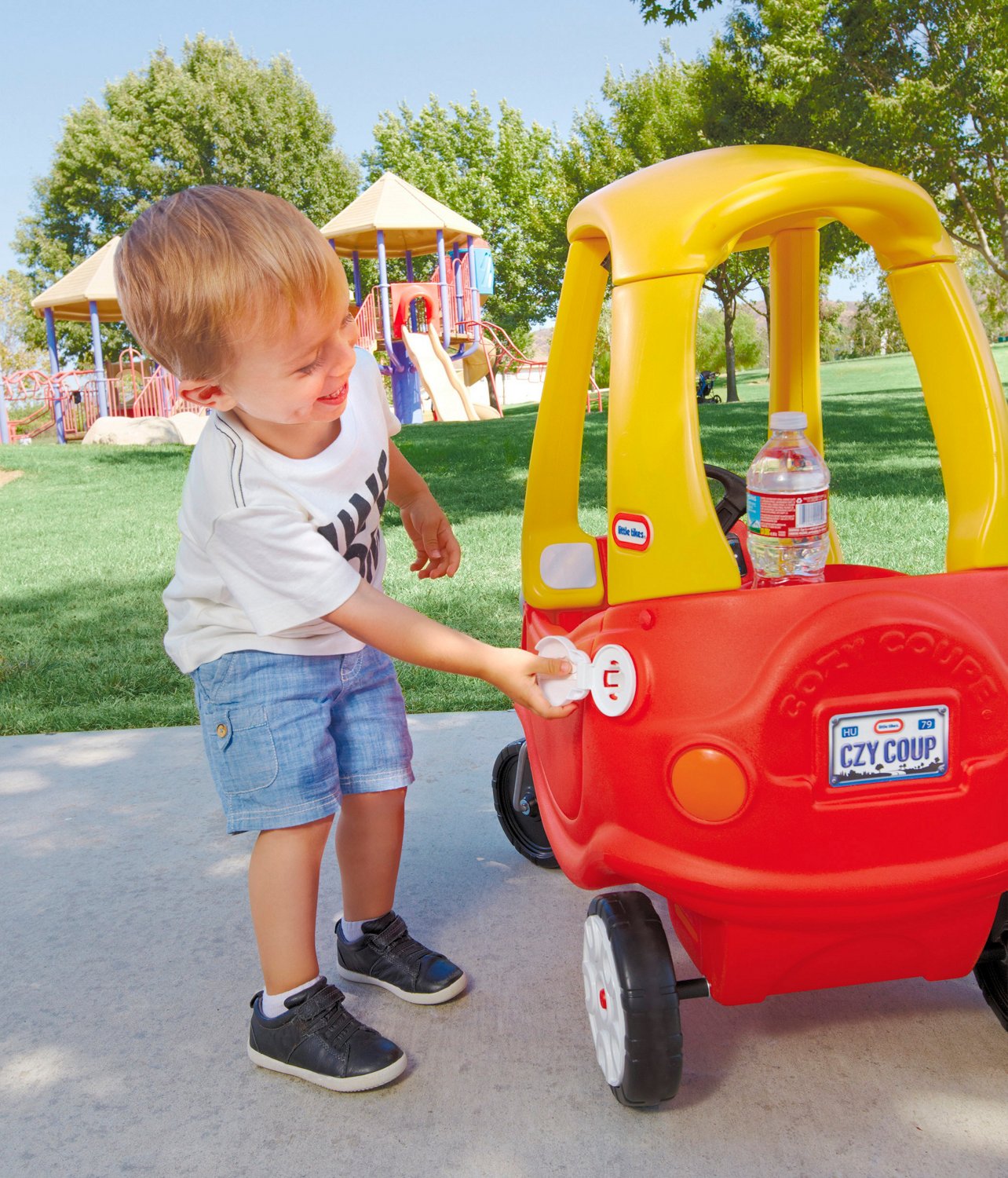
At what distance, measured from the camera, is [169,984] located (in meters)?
1.85

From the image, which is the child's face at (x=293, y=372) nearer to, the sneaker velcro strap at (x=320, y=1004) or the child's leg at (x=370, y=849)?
the child's leg at (x=370, y=849)

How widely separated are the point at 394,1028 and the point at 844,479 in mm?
6251

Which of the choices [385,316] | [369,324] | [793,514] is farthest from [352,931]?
[369,324]

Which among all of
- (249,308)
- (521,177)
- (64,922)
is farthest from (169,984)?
(521,177)

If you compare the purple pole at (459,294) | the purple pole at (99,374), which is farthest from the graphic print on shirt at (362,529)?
the purple pole at (459,294)

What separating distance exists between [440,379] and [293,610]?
16957 mm

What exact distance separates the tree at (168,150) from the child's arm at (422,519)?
97.4 ft

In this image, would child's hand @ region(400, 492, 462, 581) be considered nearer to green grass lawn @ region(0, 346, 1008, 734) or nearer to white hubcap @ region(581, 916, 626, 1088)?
white hubcap @ region(581, 916, 626, 1088)

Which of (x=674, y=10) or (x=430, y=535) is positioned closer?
(x=430, y=535)

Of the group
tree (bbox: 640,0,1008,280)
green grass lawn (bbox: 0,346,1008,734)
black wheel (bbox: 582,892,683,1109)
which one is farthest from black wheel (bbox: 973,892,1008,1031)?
tree (bbox: 640,0,1008,280)

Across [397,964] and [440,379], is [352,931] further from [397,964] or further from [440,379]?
[440,379]

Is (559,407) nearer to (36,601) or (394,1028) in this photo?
(394,1028)

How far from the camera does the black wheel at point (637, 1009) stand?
139 centimetres

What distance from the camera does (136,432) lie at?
15328mm
